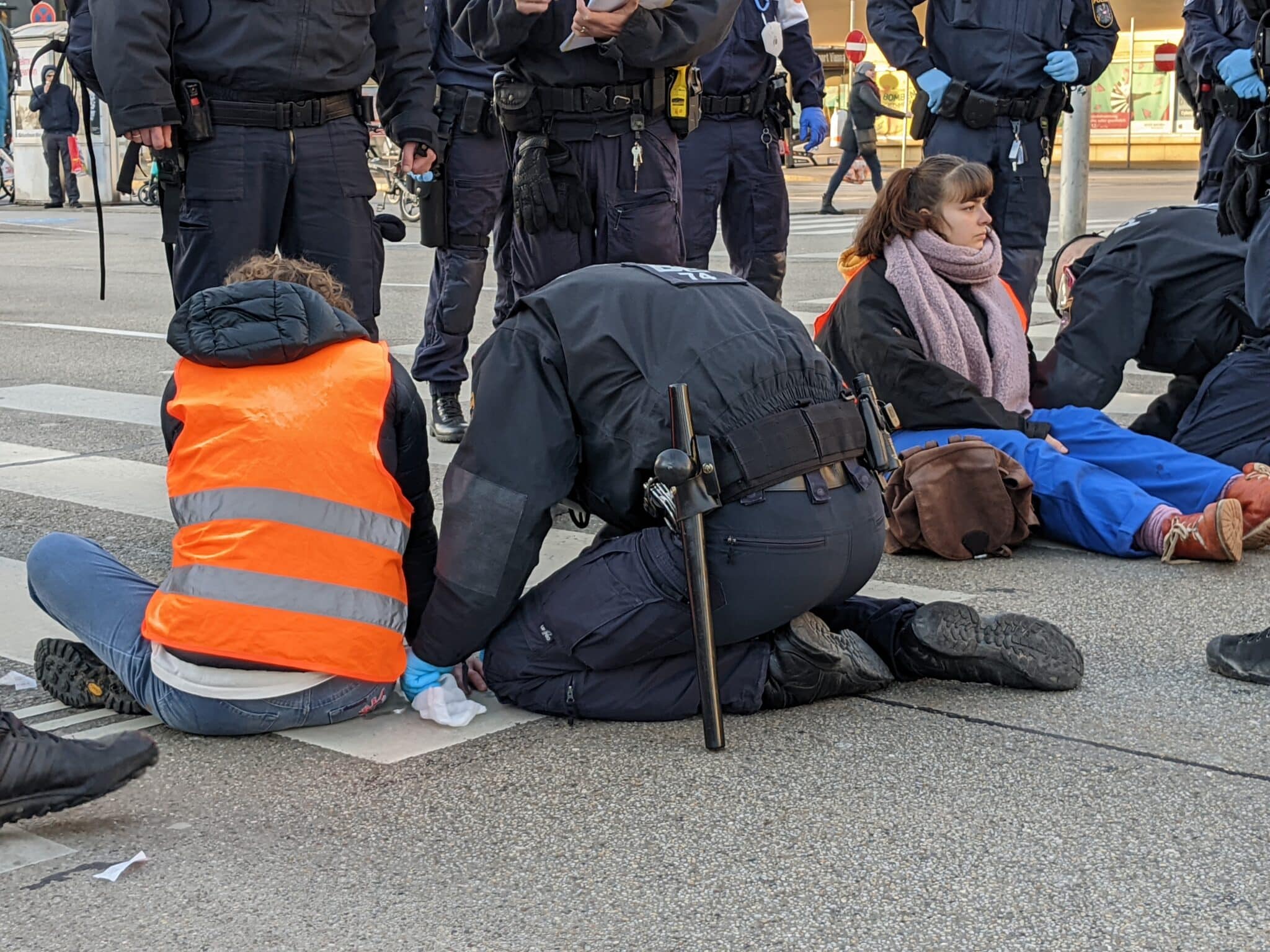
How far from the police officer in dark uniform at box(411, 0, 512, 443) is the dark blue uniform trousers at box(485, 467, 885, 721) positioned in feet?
9.83

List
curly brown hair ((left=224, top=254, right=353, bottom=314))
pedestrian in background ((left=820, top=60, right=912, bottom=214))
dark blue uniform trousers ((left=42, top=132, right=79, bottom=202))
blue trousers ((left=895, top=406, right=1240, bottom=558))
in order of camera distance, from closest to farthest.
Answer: curly brown hair ((left=224, top=254, right=353, bottom=314))
blue trousers ((left=895, top=406, right=1240, bottom=558))
pedestrian in background ((left=820, top=60, right=912, bottom=214))
dark blue uniform trousers ((left=42, top=132, right=79, bottom=202))

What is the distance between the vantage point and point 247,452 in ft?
10.0

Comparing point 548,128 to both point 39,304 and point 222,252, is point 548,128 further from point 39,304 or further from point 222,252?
point 39,304

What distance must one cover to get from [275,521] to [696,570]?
2.52 feet

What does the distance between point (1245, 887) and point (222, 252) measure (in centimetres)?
336

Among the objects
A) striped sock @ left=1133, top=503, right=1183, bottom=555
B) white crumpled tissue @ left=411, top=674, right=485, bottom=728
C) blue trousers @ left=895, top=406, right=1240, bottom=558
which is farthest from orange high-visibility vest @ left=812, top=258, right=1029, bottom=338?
white crumpled tissue @ left=411, top=674, right=485, bottom=728

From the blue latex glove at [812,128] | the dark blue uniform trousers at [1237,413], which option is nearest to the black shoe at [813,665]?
the dark blue uniform trousers at [1237,413]

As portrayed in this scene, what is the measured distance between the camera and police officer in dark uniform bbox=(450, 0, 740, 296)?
5051mm

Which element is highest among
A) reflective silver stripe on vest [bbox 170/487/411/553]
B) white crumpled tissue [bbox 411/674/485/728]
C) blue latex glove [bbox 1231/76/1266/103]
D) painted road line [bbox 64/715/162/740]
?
blue latex glove [bbox 1231/76/1266/103]

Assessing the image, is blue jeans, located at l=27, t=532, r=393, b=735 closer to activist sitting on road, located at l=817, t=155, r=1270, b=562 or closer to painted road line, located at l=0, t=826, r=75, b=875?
painted road line, located at l=0, t=826, r=75, b=875

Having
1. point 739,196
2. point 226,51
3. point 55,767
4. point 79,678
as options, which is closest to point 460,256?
point 739,196

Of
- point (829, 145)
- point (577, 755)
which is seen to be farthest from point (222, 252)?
point (829, 145)

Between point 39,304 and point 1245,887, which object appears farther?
point 39,304

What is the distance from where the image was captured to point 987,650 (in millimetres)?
3355
